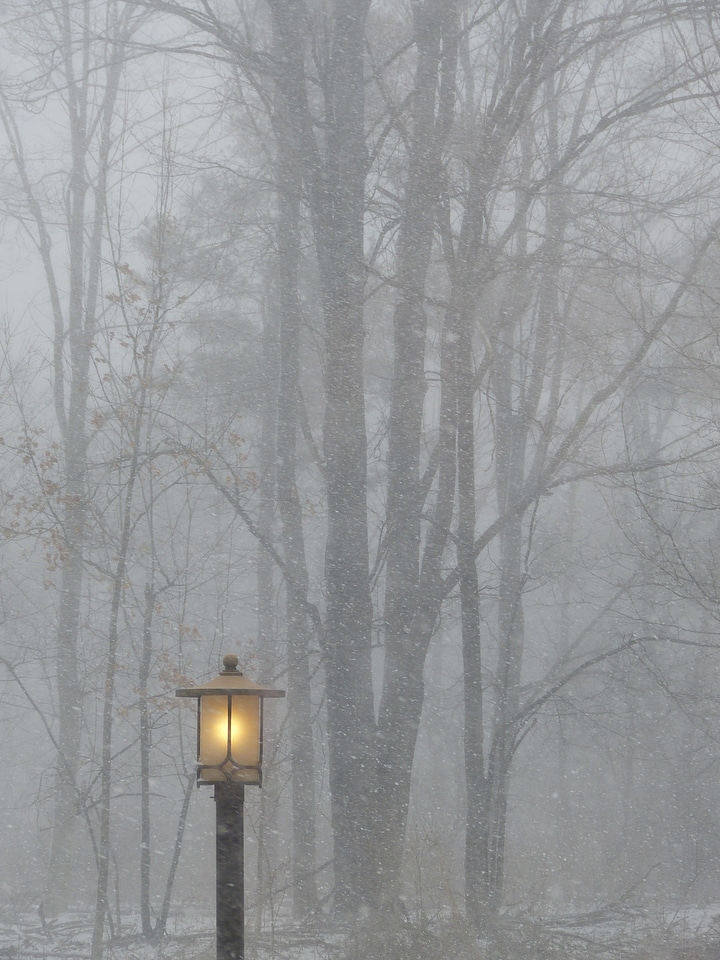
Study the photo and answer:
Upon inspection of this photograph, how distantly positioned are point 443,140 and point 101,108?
4.44m

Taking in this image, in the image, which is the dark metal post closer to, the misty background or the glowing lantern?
the glowing lantern

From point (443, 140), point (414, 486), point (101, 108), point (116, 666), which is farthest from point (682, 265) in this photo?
point (101, 108)

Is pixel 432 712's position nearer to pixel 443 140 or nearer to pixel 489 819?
pixel 489 819

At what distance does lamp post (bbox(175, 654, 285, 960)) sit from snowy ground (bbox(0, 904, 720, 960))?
1729mm

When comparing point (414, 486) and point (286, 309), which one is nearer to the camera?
point (414, 486)

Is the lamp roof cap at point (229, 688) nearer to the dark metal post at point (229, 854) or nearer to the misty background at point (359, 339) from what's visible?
the dark metal post at point (229, 854)

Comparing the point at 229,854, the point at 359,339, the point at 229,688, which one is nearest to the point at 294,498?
the point at 359,339

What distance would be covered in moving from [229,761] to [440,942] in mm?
2185

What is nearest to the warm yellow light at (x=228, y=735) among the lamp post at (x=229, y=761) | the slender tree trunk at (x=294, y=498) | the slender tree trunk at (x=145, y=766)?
the lamp post at (x=229, y=761)

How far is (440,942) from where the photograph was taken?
14.4 ft

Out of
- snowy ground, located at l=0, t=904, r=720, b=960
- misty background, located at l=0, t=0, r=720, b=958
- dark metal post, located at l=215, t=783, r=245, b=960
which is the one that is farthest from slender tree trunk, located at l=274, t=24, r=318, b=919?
A: dark metal post, located at l=215, t=783, r=245, b=960

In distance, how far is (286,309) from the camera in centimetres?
669

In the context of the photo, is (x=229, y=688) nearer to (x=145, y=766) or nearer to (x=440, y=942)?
(x=440, y=942)

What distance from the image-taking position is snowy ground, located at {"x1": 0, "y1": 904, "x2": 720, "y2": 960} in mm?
4395
